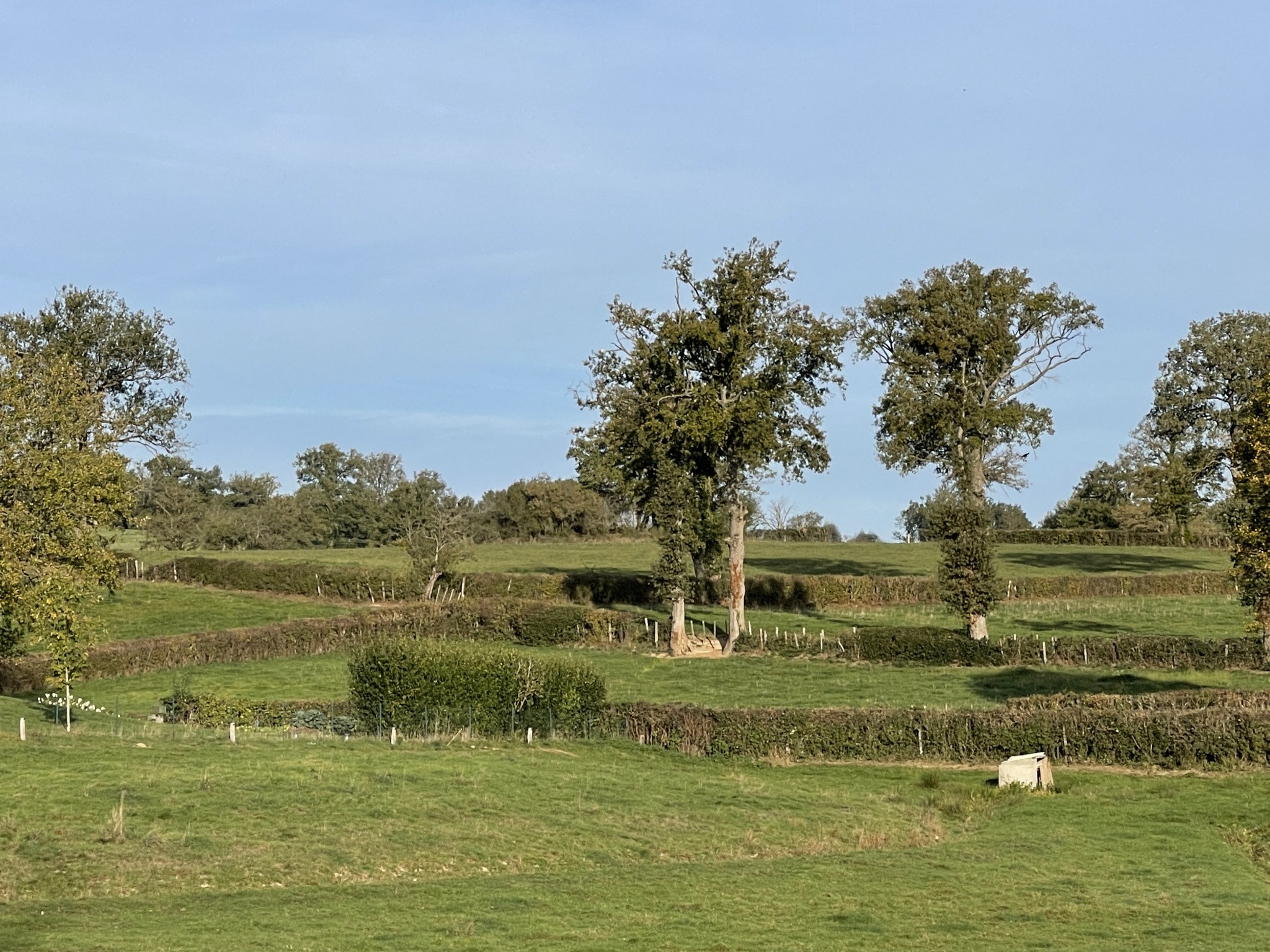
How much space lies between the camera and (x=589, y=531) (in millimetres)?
150625

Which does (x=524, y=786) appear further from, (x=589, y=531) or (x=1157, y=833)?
(x=589, y=531)

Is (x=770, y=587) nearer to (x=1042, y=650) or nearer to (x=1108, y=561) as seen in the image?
(x=1042, y=650)

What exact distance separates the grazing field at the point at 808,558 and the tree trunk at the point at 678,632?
22.3m

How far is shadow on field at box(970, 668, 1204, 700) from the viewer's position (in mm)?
57219

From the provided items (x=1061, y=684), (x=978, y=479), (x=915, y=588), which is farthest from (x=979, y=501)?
(x=1061, y=684)

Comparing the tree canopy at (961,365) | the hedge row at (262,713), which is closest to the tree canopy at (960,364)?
the tree canopy at (961,365)

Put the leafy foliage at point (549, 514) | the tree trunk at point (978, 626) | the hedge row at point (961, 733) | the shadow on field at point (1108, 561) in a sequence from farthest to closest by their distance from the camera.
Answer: the leafy foliage at point (549, 514)
the shadow on field at point (1108, 561)
the tree trunk at point (978, 626)
the hedge row at point (961, 733)

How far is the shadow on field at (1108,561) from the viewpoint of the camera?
10294cm

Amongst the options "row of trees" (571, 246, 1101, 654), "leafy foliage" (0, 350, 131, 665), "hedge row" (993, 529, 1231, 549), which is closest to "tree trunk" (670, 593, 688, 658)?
"row of trees" (571, 246, 1101, 654)

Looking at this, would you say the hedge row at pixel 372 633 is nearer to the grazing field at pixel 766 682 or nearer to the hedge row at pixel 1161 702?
the grazing field at pixel 766 682

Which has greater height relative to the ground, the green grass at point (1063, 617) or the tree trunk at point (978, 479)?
the tree trunk at point (978, 479)

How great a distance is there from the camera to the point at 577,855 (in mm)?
32625

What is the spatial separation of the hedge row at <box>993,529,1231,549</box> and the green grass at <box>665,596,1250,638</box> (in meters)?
31.9

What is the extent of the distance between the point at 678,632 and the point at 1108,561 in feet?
158
